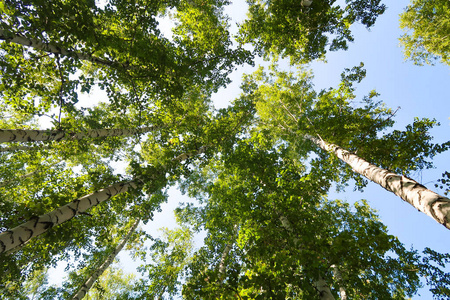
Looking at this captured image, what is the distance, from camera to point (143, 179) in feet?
17.1

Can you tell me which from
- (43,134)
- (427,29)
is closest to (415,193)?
(43,134)

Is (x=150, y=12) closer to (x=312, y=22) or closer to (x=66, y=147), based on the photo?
(x=66, y=147)

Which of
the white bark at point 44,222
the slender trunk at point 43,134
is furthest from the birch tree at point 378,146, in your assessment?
the slender trunk at point 43,134

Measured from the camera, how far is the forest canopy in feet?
9.96

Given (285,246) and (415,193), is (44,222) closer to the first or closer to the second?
(285,246)

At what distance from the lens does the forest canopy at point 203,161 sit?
304 cm

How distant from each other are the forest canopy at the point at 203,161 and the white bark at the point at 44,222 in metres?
0.02

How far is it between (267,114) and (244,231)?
9.55 meters

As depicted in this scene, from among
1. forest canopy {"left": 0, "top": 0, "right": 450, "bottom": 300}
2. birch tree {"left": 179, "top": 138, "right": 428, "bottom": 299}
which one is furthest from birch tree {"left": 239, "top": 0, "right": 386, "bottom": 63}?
birch tree {"left": 179, "top": 138, "right": 428, "bottom": 299}

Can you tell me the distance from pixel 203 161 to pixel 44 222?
5285 millimetres

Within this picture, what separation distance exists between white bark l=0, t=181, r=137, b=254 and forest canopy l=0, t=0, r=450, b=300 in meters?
0.02

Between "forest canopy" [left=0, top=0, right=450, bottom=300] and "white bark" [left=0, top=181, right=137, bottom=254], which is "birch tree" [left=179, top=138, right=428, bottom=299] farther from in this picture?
"white bark" [left=0, top=181, right=137, bottom=254]

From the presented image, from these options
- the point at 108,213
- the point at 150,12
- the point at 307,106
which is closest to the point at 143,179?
the point at 108,213

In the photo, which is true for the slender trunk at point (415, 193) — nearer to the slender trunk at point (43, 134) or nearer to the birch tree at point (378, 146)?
the birch tree at point (378, 146)
